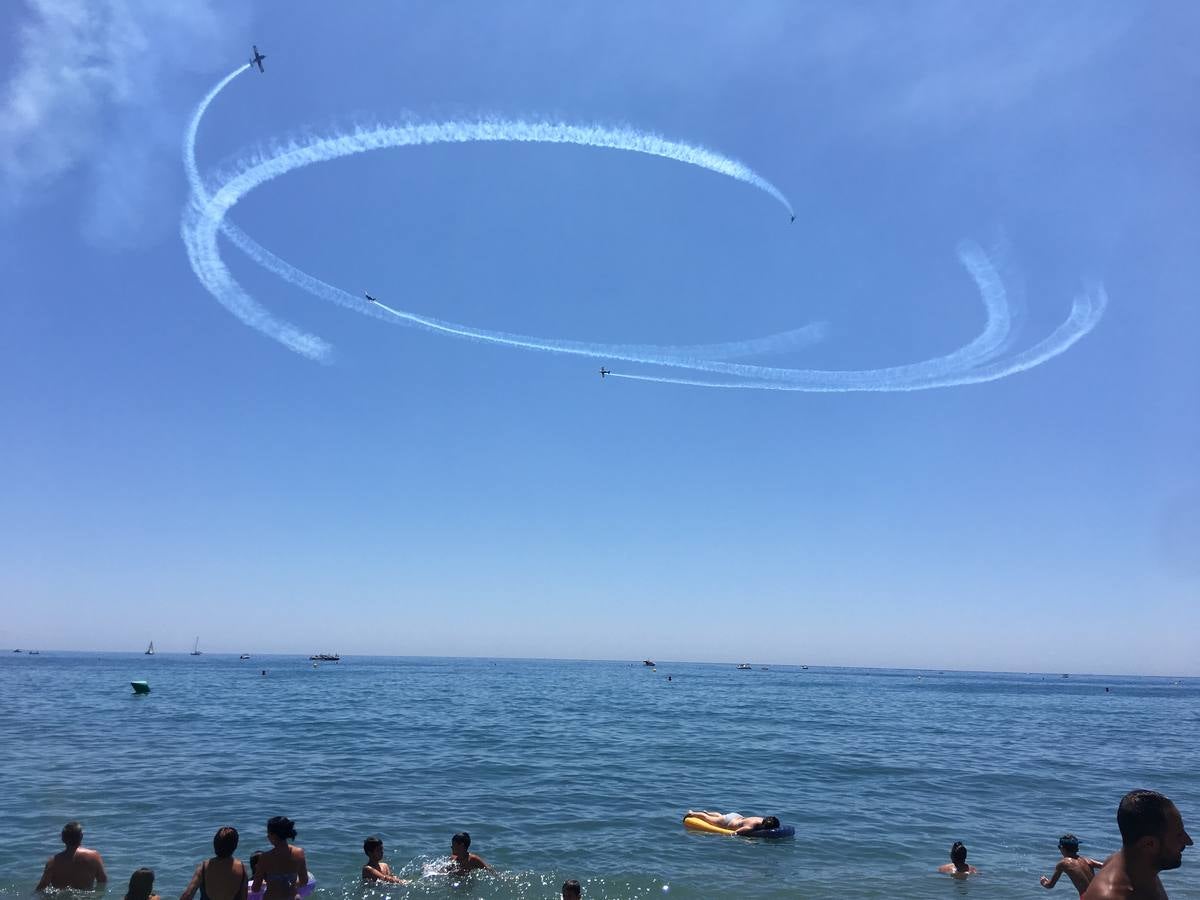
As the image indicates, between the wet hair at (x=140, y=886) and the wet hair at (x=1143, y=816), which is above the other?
the wet hair at (x=1143, y=816)

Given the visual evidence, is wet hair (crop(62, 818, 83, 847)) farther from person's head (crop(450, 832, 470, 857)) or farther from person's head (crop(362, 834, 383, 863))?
person's head (crop(450, 832, 470, 857))

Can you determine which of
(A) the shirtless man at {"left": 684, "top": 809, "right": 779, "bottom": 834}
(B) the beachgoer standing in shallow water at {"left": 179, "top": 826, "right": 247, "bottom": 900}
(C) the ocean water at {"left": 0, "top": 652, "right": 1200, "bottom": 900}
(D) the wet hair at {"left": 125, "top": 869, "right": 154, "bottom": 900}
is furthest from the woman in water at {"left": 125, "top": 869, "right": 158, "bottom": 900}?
(A) the shirtless man at {"left": 684, "top": 809, "right": 779, "bottom": 834}

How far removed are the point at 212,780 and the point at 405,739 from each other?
1429 cm

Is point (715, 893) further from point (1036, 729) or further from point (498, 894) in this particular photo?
point (1036, 729)

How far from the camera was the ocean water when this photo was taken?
60.1 ft

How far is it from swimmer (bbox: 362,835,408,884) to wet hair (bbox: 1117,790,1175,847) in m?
16.4

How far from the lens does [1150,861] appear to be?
5.05m

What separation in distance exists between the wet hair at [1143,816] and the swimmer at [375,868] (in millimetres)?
16389

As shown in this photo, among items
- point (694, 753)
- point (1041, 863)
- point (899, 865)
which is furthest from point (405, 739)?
point (1041, 863)

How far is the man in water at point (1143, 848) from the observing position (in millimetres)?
4996

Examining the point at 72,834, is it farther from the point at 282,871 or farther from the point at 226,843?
the point at 226,843

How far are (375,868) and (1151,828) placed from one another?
16.8 metres

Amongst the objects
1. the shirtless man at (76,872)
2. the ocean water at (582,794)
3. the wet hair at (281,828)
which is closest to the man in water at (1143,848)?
the wet hair at (281,828)

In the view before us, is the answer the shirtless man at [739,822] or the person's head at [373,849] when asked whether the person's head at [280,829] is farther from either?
the shirtless man at [739,822]
